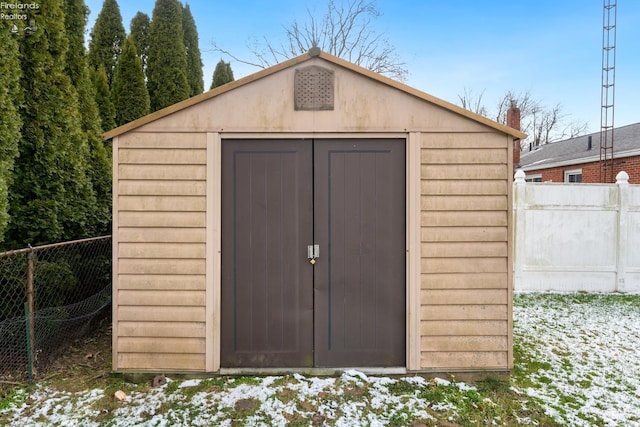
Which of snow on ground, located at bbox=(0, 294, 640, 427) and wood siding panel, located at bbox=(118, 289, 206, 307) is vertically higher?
wood siding panel, located at bbox=(118, 289, 206, 307)

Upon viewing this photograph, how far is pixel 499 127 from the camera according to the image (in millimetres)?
2984

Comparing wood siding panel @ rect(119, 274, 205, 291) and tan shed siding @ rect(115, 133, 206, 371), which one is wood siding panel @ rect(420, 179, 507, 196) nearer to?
tan shed siding @ rect(115, 133, 206, 371)

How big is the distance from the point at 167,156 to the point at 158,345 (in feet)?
5.33

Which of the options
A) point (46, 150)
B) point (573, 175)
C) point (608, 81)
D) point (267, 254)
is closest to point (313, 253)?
point (267, 254)

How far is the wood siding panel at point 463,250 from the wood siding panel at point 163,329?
207cm

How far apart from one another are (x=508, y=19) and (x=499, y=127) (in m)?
10.6

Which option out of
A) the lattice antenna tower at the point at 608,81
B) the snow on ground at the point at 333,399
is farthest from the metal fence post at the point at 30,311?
the lattice antenna tower at the point at 608,81

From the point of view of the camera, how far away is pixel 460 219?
120 inches

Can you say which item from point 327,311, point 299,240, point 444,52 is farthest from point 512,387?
point 444,52

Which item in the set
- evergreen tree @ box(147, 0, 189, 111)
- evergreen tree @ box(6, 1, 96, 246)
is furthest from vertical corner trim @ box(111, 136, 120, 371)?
evergreen tree @ box(147, 0, 189, 111)

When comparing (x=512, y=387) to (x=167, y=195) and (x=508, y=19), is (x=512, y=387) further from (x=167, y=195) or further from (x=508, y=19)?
(x=508, y=19)

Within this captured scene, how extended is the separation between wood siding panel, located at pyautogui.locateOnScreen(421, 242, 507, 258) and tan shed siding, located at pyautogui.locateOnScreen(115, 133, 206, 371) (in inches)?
77.3

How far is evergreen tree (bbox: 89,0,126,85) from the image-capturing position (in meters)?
9.44

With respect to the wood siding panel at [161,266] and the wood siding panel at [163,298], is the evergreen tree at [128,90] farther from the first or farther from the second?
the wood siding panel at [163,298]
